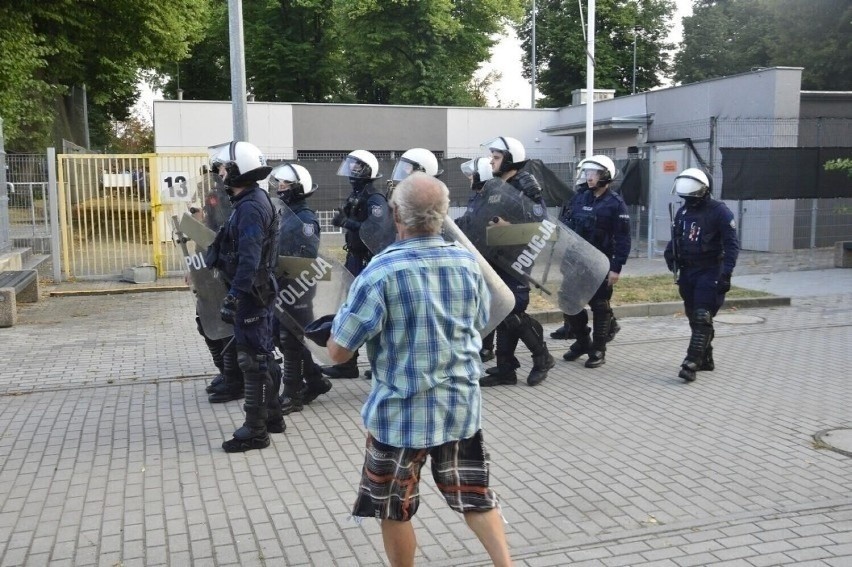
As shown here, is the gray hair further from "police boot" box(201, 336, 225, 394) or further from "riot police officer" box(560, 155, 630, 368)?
"riot police officer" box(560, 155, 630, 368)

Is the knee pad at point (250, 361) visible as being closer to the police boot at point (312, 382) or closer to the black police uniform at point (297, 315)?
the black police uniform at point (297, 315)

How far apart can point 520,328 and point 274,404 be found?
2480mm

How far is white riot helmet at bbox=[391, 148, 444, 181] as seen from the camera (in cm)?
721

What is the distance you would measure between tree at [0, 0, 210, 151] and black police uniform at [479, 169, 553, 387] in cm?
1907

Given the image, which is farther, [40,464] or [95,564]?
[40,464]

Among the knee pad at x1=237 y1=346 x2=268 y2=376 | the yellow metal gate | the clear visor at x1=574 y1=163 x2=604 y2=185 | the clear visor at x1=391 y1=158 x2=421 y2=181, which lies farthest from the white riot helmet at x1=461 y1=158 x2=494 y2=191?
the yellow metal gate

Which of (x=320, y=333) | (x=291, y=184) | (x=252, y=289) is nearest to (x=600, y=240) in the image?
(x=291, y=184)

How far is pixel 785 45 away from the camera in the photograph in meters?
34.1

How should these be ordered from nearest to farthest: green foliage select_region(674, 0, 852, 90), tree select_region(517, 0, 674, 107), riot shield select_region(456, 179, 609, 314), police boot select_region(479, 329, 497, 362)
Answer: riot shield select_region(456, 179, 609, 314) → police boot select_region(479, 329, 497, 362) → green foliage select_region(674, 0, 852, 90) → tree select_region(517, 0, 674, 107)

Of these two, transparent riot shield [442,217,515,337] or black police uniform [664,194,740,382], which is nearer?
transparent riot shield [442,217,515,337]

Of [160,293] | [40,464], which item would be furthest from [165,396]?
[160,293]

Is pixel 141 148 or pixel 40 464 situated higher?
pixel 141 148

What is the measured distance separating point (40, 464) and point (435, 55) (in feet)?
112

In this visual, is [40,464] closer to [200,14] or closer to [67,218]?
[67,218]
